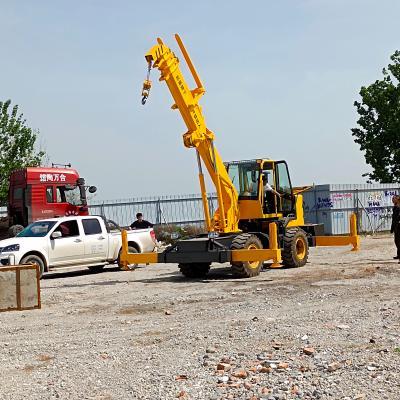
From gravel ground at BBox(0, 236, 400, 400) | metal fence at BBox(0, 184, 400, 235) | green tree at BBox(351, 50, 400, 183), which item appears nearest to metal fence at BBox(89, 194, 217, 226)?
metal fence at BBox(0, 184, 400, 235)

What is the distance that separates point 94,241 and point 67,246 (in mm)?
903

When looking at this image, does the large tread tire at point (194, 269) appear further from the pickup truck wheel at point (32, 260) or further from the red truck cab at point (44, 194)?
the red truck cab at point (44, 194)

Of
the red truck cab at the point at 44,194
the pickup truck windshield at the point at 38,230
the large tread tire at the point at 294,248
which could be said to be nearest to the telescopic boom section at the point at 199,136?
the large tread tire at the point at 294,248

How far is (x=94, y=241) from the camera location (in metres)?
19.9

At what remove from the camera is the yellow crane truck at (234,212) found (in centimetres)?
1609

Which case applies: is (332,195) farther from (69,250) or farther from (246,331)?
(246,331)

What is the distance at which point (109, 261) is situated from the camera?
2031 cm

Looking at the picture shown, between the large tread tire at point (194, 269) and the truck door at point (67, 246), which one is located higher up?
the truck door at point (67, 246)

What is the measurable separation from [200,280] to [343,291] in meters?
4.31

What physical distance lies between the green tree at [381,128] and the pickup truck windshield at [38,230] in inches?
891

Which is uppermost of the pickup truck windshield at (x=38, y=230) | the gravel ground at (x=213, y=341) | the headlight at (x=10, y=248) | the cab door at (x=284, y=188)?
the cab door at (x=284, y=188)

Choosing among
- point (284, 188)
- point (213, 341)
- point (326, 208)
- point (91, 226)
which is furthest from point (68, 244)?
point (326, 208)

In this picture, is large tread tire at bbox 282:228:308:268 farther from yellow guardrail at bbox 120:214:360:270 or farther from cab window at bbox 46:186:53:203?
cab window at bbox 46:186:53:203

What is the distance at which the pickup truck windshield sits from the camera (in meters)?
19.0
